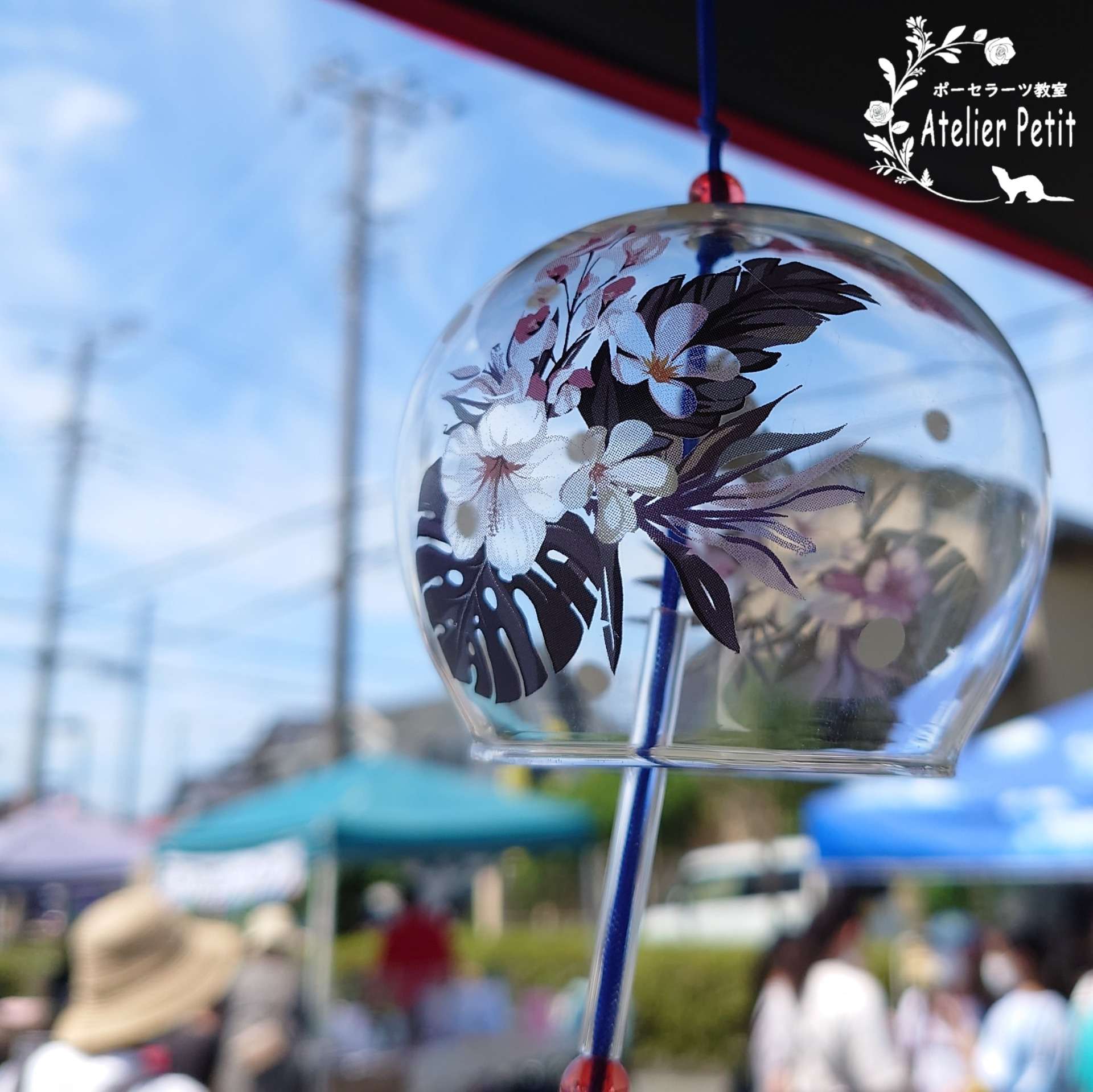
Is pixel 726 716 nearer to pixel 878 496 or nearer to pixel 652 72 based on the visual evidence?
pixel 878 496

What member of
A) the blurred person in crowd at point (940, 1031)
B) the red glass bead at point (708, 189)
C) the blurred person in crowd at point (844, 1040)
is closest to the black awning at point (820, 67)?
the red glass bead at point (708, 189)

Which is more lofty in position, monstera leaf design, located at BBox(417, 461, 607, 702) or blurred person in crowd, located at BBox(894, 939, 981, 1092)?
monstera leaf design, located at BBox(417, 461, 607, 702)

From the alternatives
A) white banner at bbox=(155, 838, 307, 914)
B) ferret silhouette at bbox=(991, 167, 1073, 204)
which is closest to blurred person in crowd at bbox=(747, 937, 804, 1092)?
white banner at bbox=(155, 838, 307, 914)

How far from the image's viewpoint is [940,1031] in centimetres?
364

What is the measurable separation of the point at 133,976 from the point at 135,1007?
0.07 m

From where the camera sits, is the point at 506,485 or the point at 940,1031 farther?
the point at 940,1031

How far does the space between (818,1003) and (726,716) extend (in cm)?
253

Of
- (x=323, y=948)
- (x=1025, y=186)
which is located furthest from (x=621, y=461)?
(x=323, y=948)

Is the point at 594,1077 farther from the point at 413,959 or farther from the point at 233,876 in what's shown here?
the point at 413,959

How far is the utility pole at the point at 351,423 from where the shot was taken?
720cm

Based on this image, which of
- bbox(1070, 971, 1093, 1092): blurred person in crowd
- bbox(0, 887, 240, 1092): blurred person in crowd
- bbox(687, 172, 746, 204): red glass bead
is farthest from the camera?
bbox(1070, 971, 1093, 1092): blurred person in crowd

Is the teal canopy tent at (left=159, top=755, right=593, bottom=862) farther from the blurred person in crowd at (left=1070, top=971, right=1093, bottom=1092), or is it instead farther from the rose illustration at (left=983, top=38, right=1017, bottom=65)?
the rose illustration at (left=983, top=38, right=1017, bottom=65)

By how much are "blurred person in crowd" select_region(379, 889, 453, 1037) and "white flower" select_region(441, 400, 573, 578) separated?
468 cm

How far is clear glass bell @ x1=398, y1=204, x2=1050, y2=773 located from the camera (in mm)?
448
